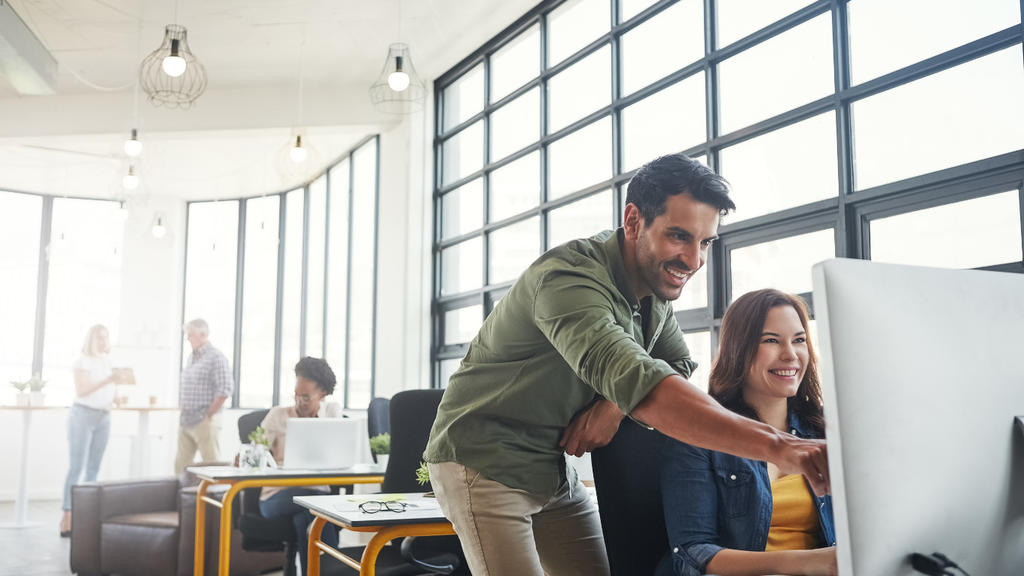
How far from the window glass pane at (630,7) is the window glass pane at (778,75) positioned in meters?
0.80

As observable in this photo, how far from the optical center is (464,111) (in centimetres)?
658

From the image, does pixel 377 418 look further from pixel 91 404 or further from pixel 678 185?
pixel 91 404

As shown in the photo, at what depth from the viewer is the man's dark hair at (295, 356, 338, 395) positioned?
4.39 m

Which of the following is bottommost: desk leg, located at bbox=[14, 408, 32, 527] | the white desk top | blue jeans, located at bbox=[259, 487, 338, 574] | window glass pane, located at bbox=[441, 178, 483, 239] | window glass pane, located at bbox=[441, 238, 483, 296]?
desk leg, located at bbox=[14, 408, 32, 527]

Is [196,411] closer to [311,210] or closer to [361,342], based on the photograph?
[361,342]

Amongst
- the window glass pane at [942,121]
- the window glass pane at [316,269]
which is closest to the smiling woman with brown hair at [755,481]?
the window glass pane at [942,121]

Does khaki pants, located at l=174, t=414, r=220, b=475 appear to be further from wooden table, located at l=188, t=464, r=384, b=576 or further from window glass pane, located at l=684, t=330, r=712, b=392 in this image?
window glass pane, located at l=684, t=330, r=712, b=392

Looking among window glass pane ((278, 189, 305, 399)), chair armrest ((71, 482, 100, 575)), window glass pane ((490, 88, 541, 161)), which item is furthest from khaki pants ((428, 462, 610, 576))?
window glass pane ((278, 189, 305, 399))

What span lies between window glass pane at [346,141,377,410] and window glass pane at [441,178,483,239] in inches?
33.2

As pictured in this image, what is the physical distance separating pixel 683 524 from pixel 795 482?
304 mm

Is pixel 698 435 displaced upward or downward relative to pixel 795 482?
upward

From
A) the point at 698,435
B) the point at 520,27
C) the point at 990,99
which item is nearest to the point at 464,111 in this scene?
the point at 520,27

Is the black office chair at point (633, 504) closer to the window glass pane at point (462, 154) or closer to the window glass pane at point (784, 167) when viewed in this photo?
the window glass pane at point (784, 167)

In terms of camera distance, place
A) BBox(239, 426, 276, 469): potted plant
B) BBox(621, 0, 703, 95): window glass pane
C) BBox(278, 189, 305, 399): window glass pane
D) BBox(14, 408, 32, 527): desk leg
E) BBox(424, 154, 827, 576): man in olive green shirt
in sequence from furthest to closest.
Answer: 1. BBox(278, 189, 305, 399): window glass pane
2. BBox(14, 408, 32, 527): desk leg
3. BBox(621, 0, 703, 95): window glass pane
4. BBox(239, 426, 276, 469): potted plant
5. BBox(424, 154, 827, 576): man in olive green shirt
